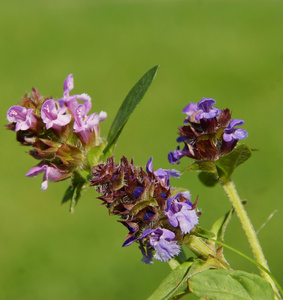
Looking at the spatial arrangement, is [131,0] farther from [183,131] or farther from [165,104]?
[183,131]

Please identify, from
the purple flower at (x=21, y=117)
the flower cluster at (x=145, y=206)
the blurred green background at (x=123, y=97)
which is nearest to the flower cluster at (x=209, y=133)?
the flower cluster at (x=145, y=206)

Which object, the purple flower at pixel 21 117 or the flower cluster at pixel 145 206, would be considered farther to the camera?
the purple flower at pixel 21 117

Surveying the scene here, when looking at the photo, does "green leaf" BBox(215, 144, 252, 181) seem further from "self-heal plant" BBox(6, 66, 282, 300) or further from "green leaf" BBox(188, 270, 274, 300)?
"green leaf" BBox(188, 270, 274, 300)

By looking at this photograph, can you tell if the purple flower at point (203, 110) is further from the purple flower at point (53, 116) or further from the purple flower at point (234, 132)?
the purple flower at point (53, 116)

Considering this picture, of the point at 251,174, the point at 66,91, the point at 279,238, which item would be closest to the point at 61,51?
the point at 251,174

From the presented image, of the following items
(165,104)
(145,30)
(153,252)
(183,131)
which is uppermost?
(183,131)

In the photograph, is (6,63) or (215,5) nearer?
(6,63)
